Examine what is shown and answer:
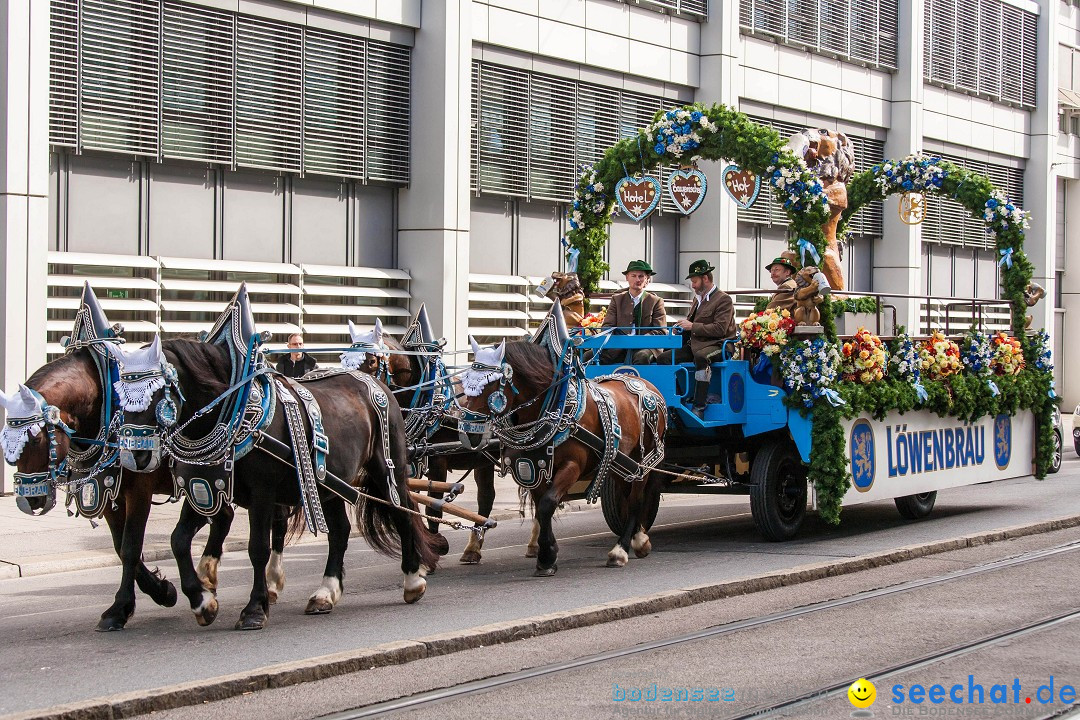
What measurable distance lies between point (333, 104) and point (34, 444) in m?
12.6

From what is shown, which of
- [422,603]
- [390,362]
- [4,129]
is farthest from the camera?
[4,129]

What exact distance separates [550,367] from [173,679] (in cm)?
449

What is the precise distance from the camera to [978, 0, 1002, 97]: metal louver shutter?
109 feet

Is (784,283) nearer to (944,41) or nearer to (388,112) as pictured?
(388,112)

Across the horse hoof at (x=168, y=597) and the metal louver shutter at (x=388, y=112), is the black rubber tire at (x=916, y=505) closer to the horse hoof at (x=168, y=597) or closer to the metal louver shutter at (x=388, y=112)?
the horse hoof at (x=168, y=597)

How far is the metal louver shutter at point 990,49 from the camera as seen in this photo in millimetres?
33156

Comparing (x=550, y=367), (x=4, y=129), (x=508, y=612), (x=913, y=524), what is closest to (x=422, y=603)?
(x=508, y=612)

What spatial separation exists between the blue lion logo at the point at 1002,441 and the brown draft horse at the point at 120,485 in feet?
30.2

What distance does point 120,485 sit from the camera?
8.01 meters

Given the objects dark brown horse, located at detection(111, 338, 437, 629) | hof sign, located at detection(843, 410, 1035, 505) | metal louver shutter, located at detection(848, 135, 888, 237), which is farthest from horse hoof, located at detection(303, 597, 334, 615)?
metal louver shutter, located at detection(848, 135, 888, 237)

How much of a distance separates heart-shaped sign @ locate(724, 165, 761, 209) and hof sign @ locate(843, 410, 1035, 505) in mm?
2337

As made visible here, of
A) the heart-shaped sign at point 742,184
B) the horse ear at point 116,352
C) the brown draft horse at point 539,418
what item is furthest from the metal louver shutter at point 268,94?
the horse ear at point 116,352

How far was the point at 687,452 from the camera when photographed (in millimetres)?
11984

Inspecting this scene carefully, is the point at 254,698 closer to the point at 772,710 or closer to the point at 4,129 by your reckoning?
the point at 772,710
